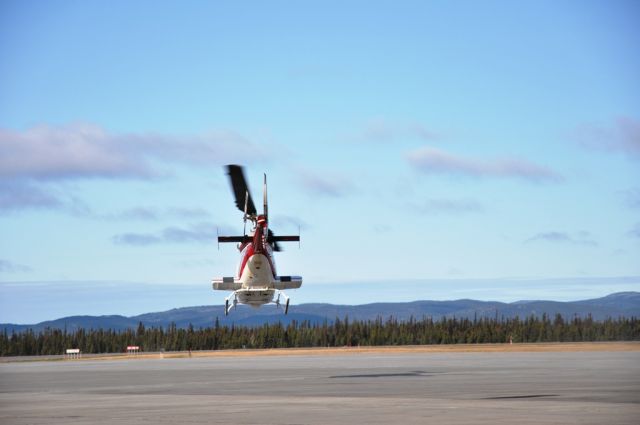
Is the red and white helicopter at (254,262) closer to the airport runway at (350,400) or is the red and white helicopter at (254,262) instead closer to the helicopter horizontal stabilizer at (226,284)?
the helicopter horizontal stabilizer at (226,284)

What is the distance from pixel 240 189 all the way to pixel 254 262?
528 cm

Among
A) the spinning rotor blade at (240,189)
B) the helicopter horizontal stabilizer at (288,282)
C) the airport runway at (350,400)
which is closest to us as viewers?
the airport runway at (350,400)

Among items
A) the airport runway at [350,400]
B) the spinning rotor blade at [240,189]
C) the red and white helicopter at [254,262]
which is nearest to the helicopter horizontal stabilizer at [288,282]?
the red and white helicopter at [254,262]

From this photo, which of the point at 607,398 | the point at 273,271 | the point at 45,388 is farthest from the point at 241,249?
the point at 607,398

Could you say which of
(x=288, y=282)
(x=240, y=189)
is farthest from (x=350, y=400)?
(x=288, y=282)

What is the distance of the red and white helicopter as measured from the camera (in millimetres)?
74125

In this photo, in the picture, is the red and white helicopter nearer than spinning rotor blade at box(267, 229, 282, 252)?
Yes

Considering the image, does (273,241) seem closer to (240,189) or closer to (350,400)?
(240,189)

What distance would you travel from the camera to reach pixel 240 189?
74.5 m

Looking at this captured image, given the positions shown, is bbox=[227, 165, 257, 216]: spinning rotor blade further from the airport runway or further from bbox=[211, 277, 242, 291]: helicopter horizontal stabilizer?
the airport runway

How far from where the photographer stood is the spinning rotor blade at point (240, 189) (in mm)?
72812

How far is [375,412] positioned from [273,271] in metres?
45.8

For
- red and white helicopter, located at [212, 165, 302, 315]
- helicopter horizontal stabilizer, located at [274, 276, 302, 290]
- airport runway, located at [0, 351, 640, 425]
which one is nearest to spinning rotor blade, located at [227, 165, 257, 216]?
red and white helicopter, located at [212, 165, 302, 315]

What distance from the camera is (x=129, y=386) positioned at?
5594 centimetres
